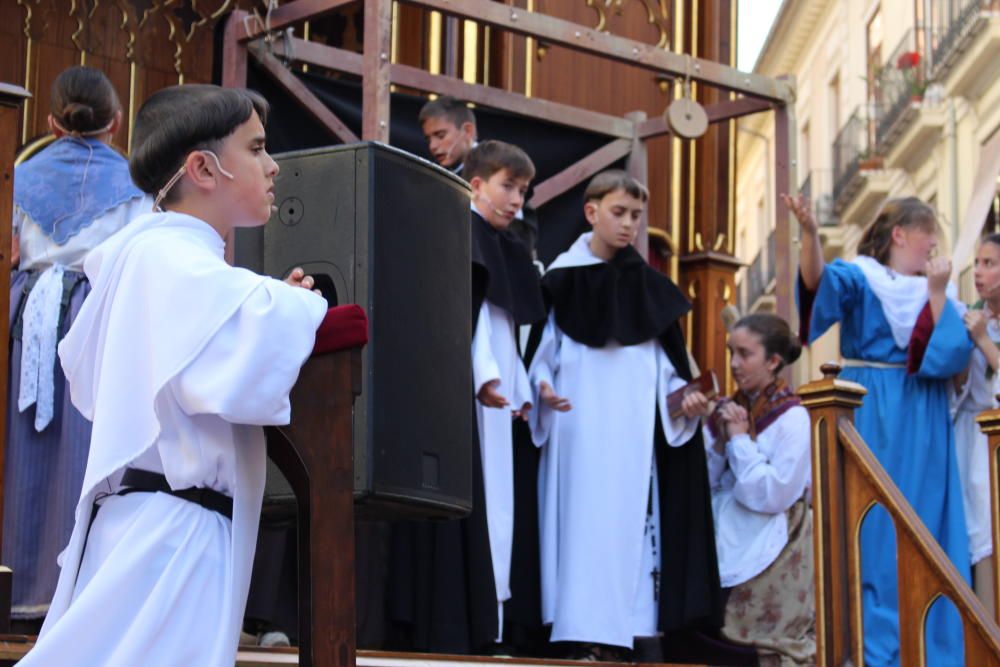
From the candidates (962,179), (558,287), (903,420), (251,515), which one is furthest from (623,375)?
(962,179)

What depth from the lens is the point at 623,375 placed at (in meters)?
6.75

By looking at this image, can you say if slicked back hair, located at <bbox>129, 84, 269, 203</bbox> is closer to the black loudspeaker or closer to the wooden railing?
the black loudspeaker

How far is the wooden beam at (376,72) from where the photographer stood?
250 inches

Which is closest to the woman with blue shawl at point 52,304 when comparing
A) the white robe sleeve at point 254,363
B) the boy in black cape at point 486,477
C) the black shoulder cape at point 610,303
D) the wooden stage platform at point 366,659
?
the wooden stage platform at point 366,659

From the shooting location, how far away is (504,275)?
6309 millimetres

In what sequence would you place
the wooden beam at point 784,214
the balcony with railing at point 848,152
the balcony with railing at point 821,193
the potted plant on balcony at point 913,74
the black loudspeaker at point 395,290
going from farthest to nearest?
1. the balcony with railing at point 821,193
2. the balcony with railing at point 848,152
3. the potted plant on balcony at point 913,74
4. the wooden beam at point 784,214
5. the black loudspeaker at point 395,290

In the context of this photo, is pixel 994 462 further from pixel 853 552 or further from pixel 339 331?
pixel 339 331

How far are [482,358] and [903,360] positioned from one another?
1865mm

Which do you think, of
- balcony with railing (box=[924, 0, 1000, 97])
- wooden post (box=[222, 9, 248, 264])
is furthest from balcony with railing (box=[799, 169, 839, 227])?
wooden post (box=[222, 9, 248, 264])

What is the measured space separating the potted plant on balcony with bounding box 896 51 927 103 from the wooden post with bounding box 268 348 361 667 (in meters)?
20.5

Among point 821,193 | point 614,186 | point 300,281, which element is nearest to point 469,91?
point 614,186

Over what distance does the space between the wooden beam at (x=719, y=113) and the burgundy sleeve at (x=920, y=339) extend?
1.66 m

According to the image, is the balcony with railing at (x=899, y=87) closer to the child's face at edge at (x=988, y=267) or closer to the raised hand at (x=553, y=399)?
the child's face at edge at (x=988, y=267)

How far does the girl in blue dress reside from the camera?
22.1ft
